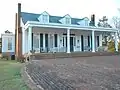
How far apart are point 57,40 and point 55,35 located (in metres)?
0.73

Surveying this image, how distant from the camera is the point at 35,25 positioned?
2473 centimetres

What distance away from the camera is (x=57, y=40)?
2983 centimetres

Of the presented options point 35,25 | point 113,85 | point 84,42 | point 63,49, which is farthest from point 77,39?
point 113,85

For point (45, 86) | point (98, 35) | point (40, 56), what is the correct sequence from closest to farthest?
1. point (45, 86)
2. point (40, 56)
3. point (98, 35)

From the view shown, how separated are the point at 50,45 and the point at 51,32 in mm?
1736

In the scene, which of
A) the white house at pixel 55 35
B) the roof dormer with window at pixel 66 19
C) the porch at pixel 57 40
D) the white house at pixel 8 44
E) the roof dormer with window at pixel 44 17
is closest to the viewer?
the white house at pixel 55 35

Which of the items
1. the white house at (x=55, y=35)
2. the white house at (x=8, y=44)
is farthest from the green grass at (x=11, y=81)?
the white house at (x=8, y=44)

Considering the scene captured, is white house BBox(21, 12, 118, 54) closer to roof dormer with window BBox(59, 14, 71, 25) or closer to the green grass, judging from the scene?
roof dormer with window BBox(59, 14, 71, 25)

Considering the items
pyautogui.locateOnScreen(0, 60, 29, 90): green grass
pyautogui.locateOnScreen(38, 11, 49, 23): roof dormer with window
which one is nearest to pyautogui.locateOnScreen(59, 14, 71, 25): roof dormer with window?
pyautogui.locateOnScreen(38, 11, 49, 23): roof dormer with window

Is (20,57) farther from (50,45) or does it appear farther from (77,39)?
(77,39)

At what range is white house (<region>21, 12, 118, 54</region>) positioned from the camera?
88.4 feet

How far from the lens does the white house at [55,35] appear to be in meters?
26.9

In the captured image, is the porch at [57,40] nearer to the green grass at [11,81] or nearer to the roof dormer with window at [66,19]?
the roof dormer with window at [66,19]

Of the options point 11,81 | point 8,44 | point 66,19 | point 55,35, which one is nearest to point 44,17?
point 55,35
